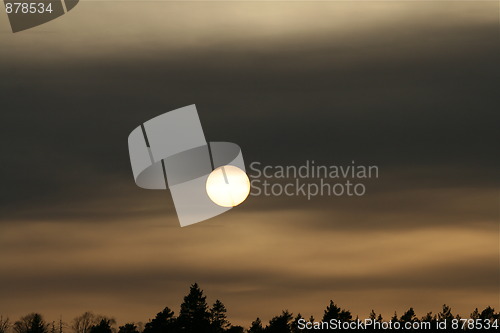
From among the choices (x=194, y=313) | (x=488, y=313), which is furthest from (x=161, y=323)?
(x=488, y=313)

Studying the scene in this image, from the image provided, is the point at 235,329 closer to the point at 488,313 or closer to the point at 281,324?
the point at 281,324

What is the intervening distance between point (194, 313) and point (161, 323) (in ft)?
21.0

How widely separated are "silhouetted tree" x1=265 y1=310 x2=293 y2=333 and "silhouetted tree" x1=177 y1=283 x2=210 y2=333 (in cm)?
3067

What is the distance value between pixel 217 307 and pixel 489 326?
3819cm

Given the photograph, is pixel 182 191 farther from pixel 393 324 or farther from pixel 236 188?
pixel 393 324

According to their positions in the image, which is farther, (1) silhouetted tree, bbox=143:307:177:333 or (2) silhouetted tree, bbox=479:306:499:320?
(2) silhouetted tree, bbox=479:306:499:320

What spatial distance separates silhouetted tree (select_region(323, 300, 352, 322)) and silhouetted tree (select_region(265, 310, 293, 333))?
545cm

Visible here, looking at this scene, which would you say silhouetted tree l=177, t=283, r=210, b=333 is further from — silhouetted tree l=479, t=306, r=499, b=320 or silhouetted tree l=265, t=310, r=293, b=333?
silhouetted tree l=479, t=306, r=499, b=320

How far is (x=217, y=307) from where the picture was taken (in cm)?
14000

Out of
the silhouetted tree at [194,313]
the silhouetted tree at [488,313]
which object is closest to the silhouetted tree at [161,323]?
the silhouetted tree at [194,313]

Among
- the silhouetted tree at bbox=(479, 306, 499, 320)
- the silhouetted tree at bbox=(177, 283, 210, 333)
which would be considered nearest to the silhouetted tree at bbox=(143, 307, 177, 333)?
the silhouetted tree at bbox=(177, 283, 210, 333)

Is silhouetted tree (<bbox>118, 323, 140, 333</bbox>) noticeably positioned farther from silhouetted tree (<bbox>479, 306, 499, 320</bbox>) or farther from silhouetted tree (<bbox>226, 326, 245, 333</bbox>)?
silhouetted tree (<bbox>479, 306, 499, 320</bbox>)

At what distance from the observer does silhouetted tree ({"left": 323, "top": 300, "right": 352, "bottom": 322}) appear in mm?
161625

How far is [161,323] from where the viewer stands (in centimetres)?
13488
